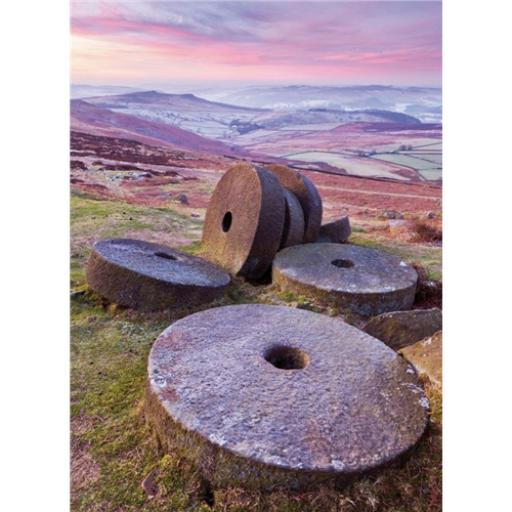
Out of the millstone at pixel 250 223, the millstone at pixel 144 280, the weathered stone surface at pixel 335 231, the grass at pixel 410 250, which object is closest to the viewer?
the millstone at pixel 144 280

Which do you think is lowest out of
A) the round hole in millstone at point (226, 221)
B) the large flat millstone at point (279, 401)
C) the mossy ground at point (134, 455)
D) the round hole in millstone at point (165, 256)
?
the mossy ground at point (134, 455)

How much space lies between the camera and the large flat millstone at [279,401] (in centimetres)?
246

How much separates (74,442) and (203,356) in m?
0.96

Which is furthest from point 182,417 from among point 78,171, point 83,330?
point 78,171

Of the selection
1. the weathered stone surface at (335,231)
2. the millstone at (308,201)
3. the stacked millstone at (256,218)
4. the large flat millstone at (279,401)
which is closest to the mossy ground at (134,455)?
the large flat millstone at (279,401)

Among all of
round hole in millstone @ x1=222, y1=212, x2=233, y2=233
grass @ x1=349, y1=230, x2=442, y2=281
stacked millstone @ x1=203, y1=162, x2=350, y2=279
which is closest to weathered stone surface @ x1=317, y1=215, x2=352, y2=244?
stacked millstone @ x1=203, y1=162, x2=350, y2=279

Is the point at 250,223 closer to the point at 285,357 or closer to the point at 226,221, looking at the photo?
the point at 226,221

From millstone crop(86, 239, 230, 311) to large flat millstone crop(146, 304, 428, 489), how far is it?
3.03 ft

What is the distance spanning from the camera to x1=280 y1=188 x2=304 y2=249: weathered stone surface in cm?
618

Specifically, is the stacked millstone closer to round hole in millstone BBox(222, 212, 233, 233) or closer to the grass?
round hole in millstone BBox(222, 212, 233, 233)

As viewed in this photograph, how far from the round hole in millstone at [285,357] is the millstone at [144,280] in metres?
1.52

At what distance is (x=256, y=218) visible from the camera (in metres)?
5.54

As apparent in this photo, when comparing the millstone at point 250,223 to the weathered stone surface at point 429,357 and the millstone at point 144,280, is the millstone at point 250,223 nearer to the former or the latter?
the millstone at point 144,280

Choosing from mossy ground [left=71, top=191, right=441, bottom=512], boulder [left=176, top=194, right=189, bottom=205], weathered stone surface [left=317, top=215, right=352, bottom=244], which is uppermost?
boulder [left=176, top=194, right=189, bottom=205]
